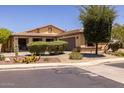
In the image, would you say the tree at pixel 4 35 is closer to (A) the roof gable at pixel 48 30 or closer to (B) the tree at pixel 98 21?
(A) the roof gable at pixel 48 30

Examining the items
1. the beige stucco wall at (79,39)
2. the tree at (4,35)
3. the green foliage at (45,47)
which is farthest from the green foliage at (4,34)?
the green foliage at (45,47)

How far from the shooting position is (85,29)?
1197 inches

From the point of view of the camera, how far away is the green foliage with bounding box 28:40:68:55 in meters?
30.3

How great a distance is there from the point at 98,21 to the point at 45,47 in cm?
576

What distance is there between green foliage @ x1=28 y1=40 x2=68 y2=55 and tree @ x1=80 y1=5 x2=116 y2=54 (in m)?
3.19

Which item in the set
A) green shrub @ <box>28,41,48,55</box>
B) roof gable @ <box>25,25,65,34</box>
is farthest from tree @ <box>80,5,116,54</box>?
roof gable @ <box>25,25,65,34</box>

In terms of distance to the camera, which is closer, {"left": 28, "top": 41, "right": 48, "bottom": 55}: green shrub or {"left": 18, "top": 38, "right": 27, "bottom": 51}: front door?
{"left": 28, "top": 41, "right": 48, "bottom": 55}: green shrub

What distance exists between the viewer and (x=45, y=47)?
3052 cm

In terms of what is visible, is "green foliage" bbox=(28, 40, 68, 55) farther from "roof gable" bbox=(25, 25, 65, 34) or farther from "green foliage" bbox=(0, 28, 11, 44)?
"roof gable" bbox=(25, 25, 65, 34)

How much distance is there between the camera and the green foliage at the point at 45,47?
3033 cm

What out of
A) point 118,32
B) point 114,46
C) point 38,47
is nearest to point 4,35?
point 38,47

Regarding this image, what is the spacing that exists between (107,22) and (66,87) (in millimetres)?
17930
